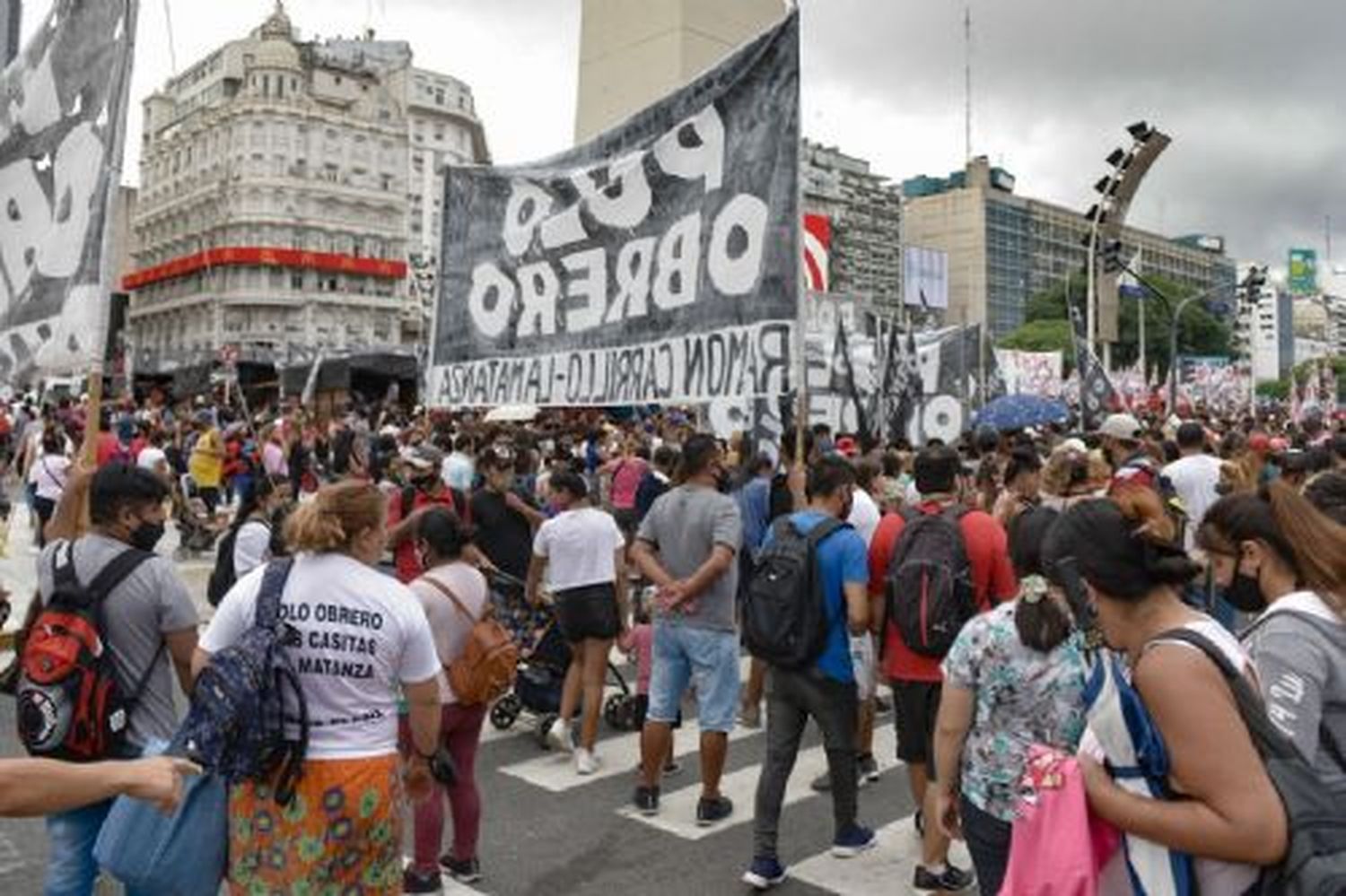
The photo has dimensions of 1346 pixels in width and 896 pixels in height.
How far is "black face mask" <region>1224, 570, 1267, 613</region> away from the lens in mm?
3835

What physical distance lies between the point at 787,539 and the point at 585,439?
12502mm

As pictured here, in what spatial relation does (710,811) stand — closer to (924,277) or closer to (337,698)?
(337,698)

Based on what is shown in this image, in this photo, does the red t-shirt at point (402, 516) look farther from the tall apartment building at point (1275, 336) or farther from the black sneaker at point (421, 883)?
the tall apartment building at point (1275, 336)

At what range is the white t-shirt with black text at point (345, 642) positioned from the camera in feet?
10.9

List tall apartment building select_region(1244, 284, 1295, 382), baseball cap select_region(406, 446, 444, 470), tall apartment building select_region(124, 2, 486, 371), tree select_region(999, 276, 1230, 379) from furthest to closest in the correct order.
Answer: tall apartment building select_region(1244, 284, 1295, 382) < tall apartment building select_region(124, 2, 486, 371) < tree select_region(999, 276, 1230, 379) < baseball cap select_region(406, 446, 444, 470)

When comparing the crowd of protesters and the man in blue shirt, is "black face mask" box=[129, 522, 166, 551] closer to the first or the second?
the crowd of protesters

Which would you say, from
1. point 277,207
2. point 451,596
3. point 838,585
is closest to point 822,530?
point 838,585

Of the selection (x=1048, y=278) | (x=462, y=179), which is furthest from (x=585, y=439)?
(x=1048, y=278)

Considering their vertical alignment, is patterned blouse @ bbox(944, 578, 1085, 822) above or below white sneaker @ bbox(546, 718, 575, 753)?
above

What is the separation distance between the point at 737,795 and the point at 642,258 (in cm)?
311

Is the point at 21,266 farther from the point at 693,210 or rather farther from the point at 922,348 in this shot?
the point at 922,348

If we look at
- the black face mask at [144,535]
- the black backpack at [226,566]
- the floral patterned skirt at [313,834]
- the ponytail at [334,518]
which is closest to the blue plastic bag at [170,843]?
the floral patterned skirt at [313,834]

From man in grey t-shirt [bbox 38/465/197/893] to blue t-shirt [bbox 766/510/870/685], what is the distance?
8.48ft

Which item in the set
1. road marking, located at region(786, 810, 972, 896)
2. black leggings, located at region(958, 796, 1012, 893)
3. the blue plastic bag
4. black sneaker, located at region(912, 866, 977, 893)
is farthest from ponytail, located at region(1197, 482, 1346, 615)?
the blue plastic bag
